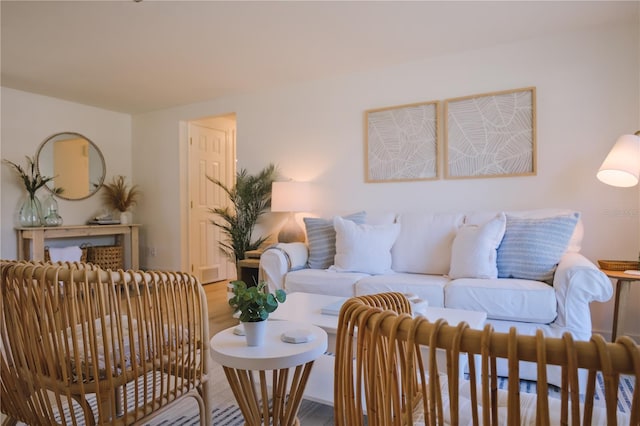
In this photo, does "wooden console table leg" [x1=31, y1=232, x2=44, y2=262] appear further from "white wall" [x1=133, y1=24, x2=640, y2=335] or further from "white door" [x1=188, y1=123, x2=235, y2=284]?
"white wall" [x1=133, y1=24, x2=640, y2=335]

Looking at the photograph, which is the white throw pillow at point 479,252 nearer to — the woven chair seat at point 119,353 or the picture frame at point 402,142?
the picture frame at point 402,142

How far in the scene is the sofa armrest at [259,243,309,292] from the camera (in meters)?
3.25

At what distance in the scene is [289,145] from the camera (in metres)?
4.33

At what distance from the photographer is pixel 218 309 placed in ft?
13.4

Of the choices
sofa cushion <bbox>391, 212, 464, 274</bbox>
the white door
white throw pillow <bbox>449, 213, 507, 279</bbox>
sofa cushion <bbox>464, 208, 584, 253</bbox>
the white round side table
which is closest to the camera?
the white round side table

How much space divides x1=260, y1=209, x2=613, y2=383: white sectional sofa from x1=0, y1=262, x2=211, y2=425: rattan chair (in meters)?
1.60

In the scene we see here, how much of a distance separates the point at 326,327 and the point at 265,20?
83.4 inches

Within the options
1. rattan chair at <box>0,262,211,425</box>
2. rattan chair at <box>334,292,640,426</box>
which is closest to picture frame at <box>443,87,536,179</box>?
rattan chair at <box>0,262,211,425</box>

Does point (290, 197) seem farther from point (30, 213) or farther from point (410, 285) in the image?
point (30, 213)

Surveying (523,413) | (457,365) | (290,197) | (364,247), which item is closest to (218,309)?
(290,197)

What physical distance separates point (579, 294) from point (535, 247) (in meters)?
0.46

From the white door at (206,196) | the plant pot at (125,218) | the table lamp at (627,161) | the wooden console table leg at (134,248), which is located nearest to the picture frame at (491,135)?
the table lamp at (627,161)

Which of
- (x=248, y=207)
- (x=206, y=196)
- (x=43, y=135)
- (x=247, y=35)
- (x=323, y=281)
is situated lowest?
(x=323, y=281)

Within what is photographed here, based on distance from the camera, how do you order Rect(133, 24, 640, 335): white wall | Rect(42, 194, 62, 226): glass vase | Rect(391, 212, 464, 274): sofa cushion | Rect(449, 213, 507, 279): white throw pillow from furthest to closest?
1. Rect(42, 194, 62, 226): glass vase
2. Rect(391, 212, 464, 274): sofa cushion
3. Rect(133, 24, 640, 335): white wall
4. Rect(449, 213, 507, 279): white throw pillow
